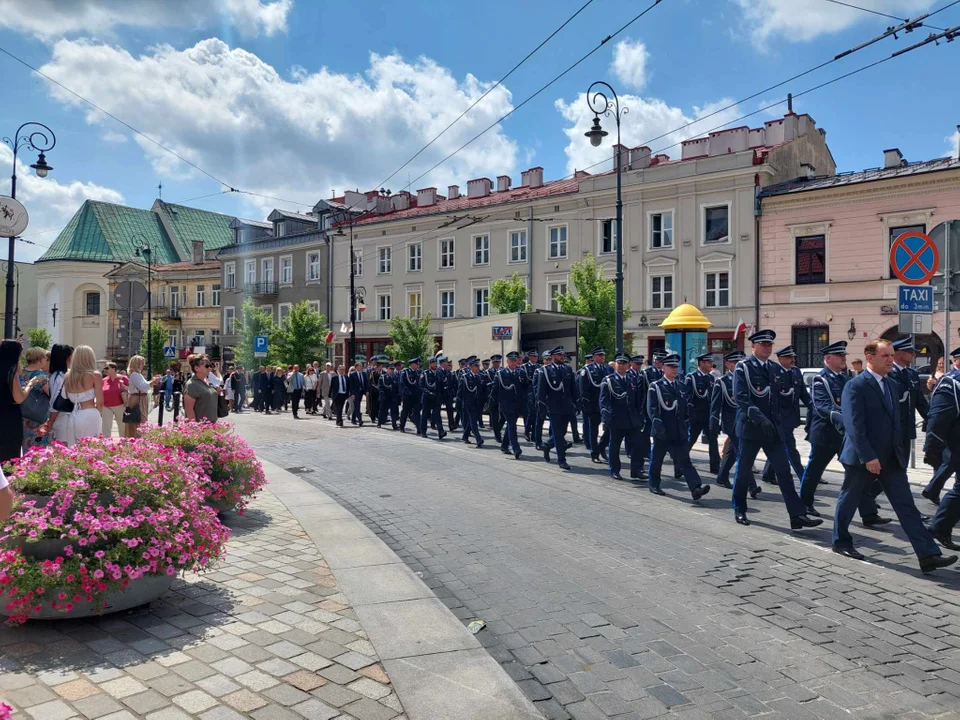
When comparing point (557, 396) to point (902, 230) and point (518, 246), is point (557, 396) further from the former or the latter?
point (518, 246)

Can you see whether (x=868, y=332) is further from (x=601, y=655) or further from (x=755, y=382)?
(x=601, y=655)

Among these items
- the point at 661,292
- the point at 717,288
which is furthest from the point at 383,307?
the point at 717,288

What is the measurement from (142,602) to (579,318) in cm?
2030

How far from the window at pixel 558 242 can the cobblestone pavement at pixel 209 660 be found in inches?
1431

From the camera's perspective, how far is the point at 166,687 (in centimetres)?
379

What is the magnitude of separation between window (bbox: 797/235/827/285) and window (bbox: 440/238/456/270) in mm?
20358

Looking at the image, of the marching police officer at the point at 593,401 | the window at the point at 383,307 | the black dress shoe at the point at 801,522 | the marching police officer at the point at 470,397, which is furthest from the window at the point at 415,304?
the black dress shoe at the point at 801,522

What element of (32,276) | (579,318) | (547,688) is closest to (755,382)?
(547,688)

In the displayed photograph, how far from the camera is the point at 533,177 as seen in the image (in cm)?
4684

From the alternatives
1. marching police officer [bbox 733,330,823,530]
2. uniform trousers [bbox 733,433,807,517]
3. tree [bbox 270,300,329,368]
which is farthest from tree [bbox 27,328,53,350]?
uniform trousers [bbox 733,433,807,517]

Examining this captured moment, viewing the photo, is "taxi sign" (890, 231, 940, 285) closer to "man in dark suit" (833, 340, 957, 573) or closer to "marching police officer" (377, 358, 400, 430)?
"man in dark suit" (833, 340, 957, 573)

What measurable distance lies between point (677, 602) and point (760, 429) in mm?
3068

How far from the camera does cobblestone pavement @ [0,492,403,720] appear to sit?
3.62 meters

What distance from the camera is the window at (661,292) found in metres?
36.7
